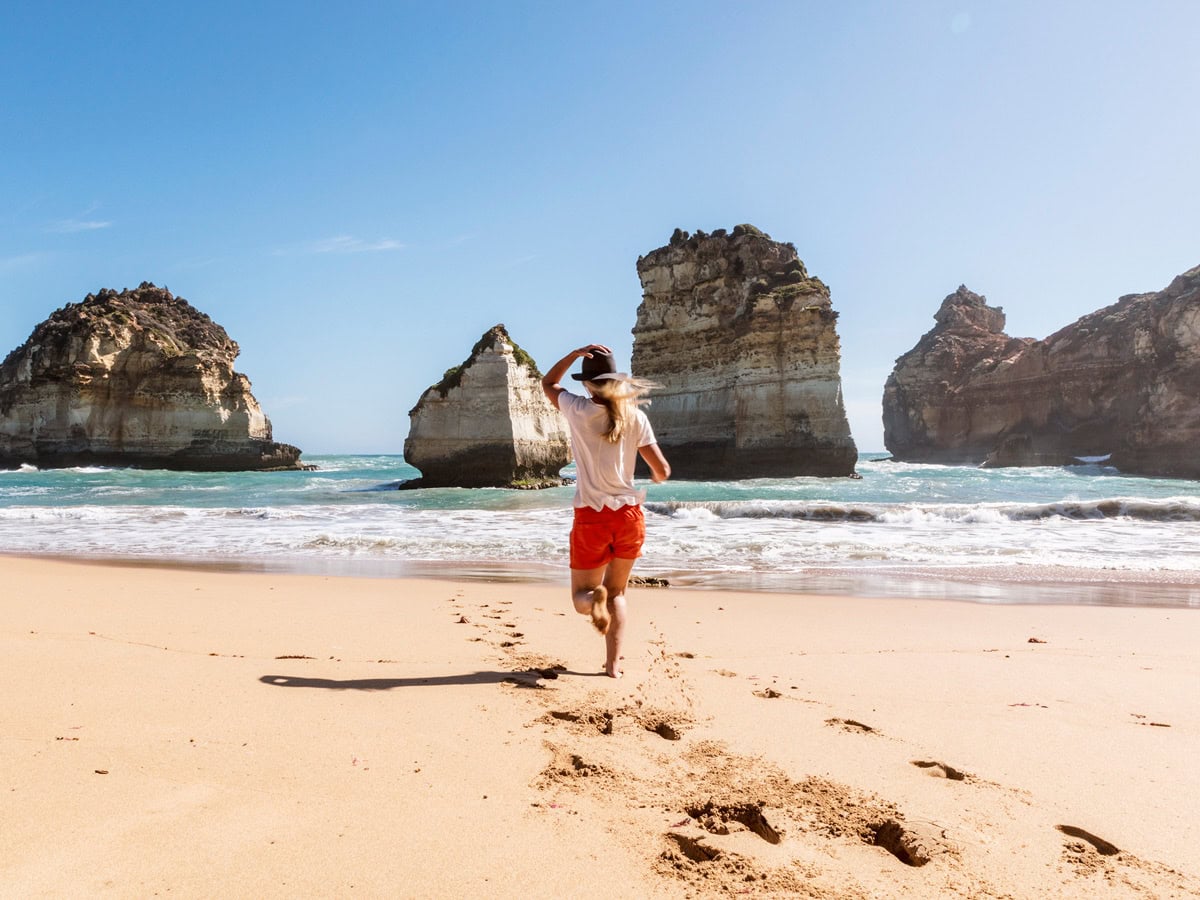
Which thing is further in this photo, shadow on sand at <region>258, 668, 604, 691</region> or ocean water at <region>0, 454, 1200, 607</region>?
ocean water at <region>0, 454, 1200, 607</region>

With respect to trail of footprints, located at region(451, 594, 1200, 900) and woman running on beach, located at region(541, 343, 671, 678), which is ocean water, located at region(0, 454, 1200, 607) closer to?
woman running on beach, located at region(541, 343, 671, 678)

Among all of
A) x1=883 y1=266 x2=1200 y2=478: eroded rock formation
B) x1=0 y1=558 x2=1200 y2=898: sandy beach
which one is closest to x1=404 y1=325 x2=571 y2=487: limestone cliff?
x1=0 y1=558 x2=1200 y2=898: sandy beach

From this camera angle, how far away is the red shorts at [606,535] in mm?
3586

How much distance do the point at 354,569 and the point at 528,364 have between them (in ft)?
60.8

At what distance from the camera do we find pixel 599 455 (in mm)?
3531

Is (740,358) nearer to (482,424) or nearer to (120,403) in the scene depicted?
(482,424)

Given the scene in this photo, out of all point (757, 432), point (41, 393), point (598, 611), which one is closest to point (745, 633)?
point (598, 611)

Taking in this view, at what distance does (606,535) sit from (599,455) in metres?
0.41

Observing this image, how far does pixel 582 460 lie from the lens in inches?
142

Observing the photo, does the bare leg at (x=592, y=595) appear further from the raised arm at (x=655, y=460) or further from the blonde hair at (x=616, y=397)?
the blonde hair at (x=616, y=397)

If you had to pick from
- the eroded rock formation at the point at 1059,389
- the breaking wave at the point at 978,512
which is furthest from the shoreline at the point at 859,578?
the eroded rock formation at the point at 1059,389

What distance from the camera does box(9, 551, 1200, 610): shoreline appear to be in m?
6.64

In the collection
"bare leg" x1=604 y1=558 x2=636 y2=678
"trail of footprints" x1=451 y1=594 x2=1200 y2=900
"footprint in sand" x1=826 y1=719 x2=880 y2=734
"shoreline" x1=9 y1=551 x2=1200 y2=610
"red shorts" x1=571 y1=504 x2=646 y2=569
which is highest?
"red shorts" x1=571 y1=504 x2=646 y2=569

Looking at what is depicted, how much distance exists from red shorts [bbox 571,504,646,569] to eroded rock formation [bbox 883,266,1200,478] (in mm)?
50810
